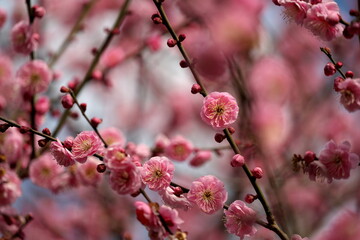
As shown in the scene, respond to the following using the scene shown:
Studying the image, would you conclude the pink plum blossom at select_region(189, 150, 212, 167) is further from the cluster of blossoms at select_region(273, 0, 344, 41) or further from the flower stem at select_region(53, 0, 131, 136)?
the cluster of blossoms at select_region(273, 0, 344, 41)

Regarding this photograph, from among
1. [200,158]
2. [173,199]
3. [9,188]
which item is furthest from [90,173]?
[173,199]

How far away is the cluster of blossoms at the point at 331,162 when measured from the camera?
69.0 inches

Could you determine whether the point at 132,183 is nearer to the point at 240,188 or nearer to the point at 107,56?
the point at 107,56

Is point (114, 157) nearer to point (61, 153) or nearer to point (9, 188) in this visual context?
point (61, 153)

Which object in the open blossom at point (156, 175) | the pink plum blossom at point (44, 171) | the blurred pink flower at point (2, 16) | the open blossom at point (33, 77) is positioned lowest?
the open blossom at point (156, 175)

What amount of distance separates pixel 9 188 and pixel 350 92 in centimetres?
162

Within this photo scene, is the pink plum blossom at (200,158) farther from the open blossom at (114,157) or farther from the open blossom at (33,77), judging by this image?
the open blossom at (114,157)

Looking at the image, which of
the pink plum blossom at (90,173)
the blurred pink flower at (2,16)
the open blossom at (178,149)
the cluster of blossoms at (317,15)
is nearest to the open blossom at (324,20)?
the cluster of blossoms at (317,15)

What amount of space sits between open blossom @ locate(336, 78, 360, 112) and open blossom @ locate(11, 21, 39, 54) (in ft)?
5.30

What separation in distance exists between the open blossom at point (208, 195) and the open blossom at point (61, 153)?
47 cm

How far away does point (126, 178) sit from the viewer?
1742mm

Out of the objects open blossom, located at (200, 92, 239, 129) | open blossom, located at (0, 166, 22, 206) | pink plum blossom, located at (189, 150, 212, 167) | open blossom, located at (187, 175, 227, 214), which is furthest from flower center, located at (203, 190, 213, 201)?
open blossom, located at (0, 166, 22, 206)

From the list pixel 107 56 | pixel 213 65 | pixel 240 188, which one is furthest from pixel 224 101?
pixel 240 188

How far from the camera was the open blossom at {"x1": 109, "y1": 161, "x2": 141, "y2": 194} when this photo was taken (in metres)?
1.72
